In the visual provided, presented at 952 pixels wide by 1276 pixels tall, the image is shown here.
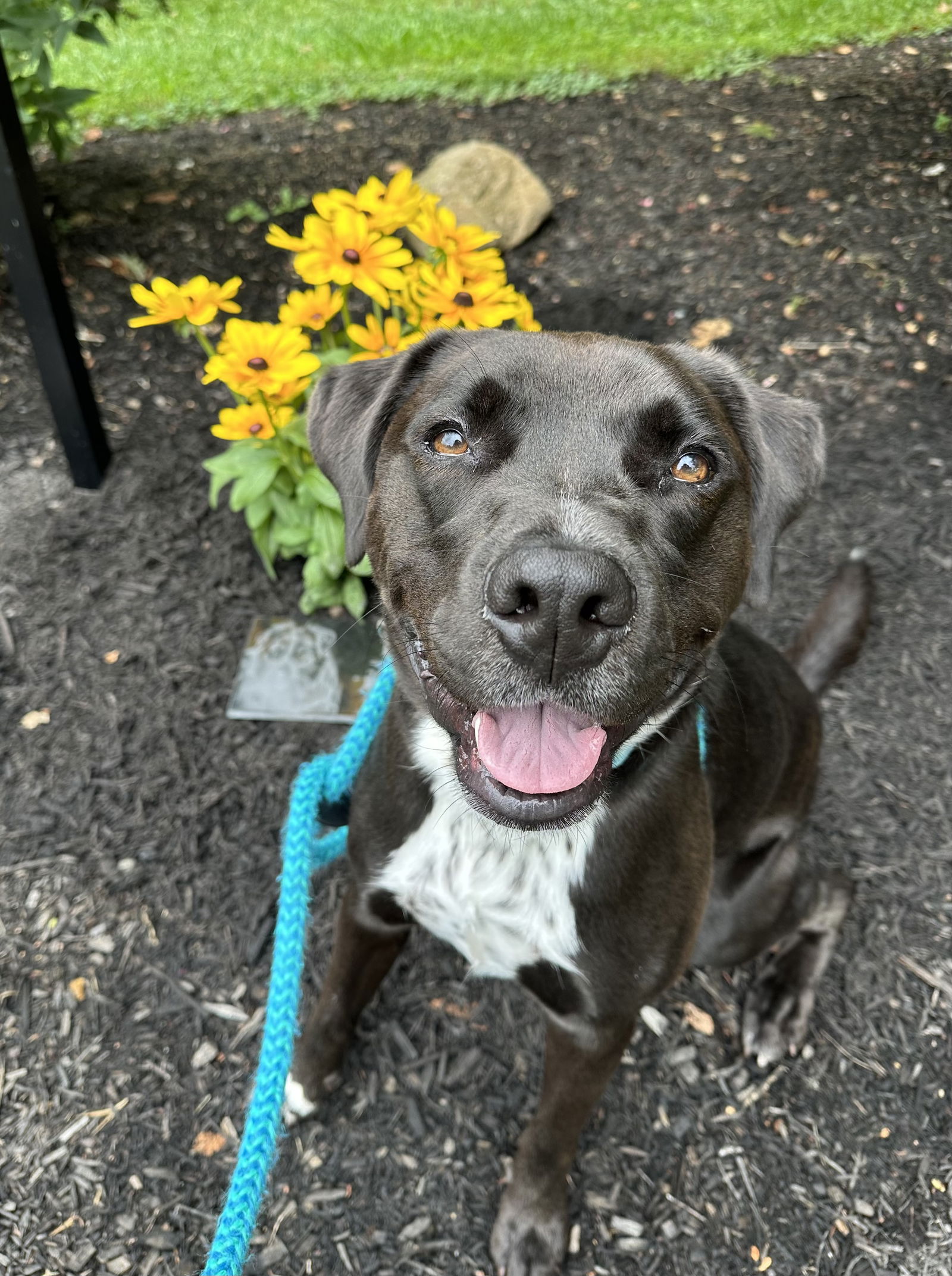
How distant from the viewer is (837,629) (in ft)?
10.7

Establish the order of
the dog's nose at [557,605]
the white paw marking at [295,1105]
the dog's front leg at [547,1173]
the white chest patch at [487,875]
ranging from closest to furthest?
1. the dog's nose at [557,605]
2. the white chest patch at [487,875]
3. the dog's front leg at [547,1173]
4. the white paw marking at [295,1105]

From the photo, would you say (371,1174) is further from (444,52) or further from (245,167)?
(444,52)

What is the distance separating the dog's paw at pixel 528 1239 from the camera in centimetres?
245

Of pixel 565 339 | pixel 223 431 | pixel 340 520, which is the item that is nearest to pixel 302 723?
pixel 340 520

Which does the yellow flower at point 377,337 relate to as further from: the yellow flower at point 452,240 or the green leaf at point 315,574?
the green leaf at point 315,574

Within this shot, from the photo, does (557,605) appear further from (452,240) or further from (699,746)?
(452,240)

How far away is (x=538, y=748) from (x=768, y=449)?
2.93ft

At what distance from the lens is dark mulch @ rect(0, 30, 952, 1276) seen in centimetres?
257

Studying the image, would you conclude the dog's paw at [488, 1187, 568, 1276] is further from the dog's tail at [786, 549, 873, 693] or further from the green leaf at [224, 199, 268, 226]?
the green leaf at [224, 199, 268, 226]

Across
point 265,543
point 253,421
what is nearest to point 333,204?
point 253,421

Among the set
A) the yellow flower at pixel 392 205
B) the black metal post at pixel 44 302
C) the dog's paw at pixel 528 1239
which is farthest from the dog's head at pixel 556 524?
the black metal post at pixel 44 302

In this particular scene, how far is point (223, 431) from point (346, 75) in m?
6.47

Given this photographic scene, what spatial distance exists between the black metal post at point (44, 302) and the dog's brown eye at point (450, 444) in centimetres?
262

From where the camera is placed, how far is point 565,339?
2.06 meters
